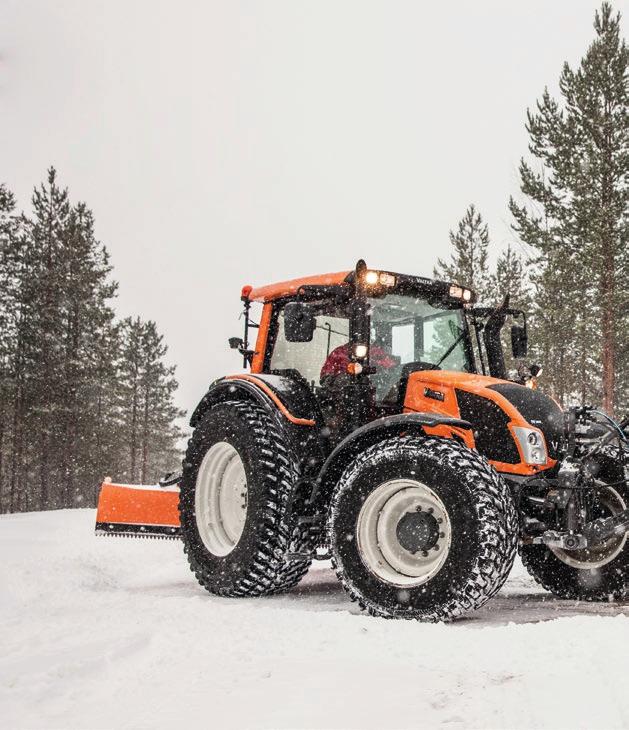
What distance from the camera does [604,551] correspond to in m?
5.50

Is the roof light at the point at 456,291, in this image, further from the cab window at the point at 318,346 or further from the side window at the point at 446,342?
the cab window at the point at 318,346

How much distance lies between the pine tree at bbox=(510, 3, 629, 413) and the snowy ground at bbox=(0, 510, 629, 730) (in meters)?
15.8

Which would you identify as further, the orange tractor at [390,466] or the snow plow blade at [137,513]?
the snow plow blade at [137,513]

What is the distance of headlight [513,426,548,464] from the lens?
484 cm

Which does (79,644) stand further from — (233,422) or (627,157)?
(627,157)

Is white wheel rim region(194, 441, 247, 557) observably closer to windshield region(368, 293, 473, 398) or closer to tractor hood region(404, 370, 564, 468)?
windshield region(368, 293, 473, 398)

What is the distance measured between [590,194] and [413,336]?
1580cm

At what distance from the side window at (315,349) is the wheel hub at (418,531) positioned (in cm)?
168

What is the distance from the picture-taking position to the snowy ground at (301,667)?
8.62 ft

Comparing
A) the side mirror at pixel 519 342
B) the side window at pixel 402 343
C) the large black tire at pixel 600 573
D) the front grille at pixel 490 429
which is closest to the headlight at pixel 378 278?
the side window at pixel 402 343

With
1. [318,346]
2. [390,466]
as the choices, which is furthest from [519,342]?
[390,466]

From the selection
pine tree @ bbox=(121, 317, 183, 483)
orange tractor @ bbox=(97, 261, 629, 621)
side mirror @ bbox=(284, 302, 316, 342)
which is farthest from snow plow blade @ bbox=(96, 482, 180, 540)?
pine tree @ bbox=(121, 317, 183, 483)

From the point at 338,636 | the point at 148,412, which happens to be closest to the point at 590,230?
the point at 338,636

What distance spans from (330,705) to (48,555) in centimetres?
546
